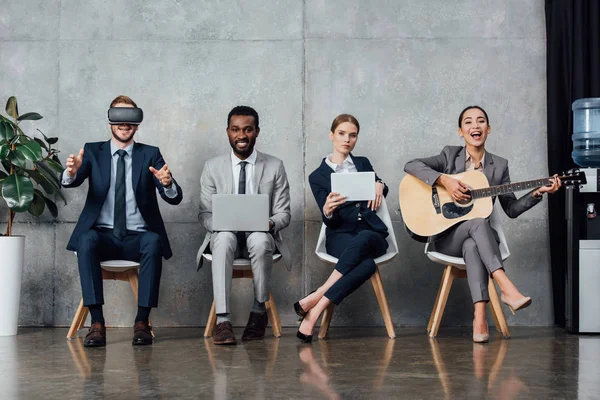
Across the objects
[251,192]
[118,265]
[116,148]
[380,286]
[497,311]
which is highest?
[116,148]

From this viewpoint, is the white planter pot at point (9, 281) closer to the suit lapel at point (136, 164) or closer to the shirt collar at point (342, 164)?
the suit lapel at point (136, 164)

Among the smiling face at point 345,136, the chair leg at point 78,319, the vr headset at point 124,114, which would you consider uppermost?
the vr headset at point 124,114

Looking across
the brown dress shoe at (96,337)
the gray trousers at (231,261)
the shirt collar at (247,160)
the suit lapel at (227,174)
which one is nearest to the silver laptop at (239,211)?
the gray trousers at (231,261)

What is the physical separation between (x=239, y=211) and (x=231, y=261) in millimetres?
289

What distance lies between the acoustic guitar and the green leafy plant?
7.46 feet

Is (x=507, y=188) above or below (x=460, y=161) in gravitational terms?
below

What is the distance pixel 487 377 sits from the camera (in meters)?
3.27

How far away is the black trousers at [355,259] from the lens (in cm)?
456

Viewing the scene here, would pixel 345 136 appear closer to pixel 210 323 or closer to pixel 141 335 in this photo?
pixel 210 323

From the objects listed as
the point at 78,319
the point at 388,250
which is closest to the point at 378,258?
the point at 388,250

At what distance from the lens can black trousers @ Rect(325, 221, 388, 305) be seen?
4562 millimetres

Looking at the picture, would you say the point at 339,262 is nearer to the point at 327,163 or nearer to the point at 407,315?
the point at 327,163

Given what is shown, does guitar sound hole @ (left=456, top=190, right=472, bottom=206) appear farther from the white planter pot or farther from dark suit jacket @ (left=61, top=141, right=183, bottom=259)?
the white planter pot

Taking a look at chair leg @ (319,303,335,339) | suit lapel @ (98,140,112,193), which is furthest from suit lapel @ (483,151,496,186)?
suit lapel @ (98,140,112,193)
